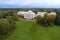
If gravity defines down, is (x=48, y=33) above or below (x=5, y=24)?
below

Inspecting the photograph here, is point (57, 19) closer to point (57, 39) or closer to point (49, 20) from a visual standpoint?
point (49, 20)

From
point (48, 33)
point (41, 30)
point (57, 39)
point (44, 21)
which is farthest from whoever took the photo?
point (44, 21)

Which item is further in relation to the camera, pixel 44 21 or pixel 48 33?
pixel 44 21

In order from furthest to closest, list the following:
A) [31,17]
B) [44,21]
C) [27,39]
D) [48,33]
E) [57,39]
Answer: [31,17] → [44,21] → [48,33] → [57,39] → [27,39]

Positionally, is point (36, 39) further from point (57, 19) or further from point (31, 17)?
point (31, 17)

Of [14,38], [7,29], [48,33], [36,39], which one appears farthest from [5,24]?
[48,33]

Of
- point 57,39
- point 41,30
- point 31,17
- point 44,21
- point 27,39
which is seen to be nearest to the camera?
point 27,39

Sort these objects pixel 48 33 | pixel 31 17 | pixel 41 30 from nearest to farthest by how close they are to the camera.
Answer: pixel 48 33 → pixel 41 30 → pixel 31 17

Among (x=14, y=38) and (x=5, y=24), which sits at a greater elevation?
(x=5, y=24)

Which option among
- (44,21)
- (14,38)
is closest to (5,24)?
(14,38)
